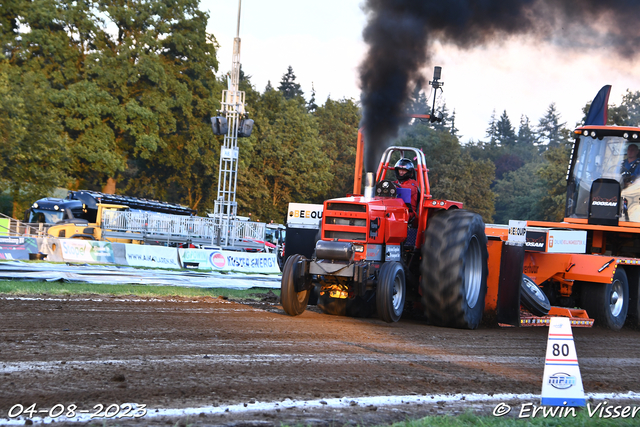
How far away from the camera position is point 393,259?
10.6 m

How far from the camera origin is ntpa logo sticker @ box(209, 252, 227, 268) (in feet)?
82.8

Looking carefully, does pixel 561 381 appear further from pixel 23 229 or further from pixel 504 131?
pixel 504 131

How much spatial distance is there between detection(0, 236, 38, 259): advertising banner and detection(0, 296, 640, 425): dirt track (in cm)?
1213

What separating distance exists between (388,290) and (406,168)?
91.3 inches

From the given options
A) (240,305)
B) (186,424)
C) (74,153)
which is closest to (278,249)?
(74,153)

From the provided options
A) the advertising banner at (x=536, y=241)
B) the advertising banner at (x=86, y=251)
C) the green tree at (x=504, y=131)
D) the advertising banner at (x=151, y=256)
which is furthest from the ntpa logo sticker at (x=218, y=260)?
the green tree at (x=504, y=131)

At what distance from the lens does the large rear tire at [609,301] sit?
12.4m

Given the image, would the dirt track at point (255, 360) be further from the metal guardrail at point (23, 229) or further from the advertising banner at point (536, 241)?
the metal guardrail at point (23, 229)

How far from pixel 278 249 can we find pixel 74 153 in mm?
14488

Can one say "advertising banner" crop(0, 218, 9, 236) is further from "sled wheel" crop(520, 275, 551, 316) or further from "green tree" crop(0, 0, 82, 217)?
"sled wheel" crop(520, 275, 551, 316)

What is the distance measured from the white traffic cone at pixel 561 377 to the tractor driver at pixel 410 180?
553 centimetres

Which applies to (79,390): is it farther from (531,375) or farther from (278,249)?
(278,249)

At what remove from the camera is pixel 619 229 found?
13.1m

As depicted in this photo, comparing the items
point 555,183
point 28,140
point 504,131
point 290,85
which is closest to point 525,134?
point 504,131
